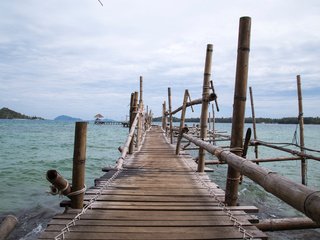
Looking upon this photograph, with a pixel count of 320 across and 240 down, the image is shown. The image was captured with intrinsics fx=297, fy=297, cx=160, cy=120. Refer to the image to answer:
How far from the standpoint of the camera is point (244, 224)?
321cm

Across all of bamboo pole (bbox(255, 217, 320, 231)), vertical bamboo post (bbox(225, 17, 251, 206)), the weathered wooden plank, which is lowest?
bamboo pole (bbox(255, 217, 320, 231))

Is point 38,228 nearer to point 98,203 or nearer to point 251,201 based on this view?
point 98,203

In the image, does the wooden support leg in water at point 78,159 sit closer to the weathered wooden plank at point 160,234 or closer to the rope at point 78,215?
the rope at point 78,215

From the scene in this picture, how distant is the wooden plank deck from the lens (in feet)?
9.68

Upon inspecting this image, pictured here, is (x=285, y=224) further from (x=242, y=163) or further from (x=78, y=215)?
(x=78, y=215)

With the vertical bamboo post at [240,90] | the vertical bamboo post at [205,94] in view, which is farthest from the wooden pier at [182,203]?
the vertical bamboo post at [205,94]

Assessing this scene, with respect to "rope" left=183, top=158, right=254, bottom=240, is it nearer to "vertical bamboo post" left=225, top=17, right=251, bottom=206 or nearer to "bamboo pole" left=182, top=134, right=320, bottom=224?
"vertical bamboo post" left=225, top=17, right=251, bottom=206

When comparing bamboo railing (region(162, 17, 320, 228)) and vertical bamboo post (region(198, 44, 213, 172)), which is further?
vertical bamboo post (region(198, 44, 213, 172))

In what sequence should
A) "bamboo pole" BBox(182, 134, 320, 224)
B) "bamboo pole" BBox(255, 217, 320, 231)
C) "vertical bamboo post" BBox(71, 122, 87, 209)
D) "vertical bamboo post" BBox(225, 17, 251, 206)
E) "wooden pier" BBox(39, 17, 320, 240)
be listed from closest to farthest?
"bamboo pole" BBox(182, 134, 320, 224) → "wooden pier" BBox(39, 17, 320, 240) → "vertical bamboo post" BBox(71, 122, 87, 209) → "vertical bamboo post" BBox(225, 17, 251, 206) → "bamboo pole" BBox(255, 217, 320, 231)

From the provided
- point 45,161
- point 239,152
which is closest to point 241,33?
point 239,152

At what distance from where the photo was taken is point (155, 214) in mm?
3545

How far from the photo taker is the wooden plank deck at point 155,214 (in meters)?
2.95

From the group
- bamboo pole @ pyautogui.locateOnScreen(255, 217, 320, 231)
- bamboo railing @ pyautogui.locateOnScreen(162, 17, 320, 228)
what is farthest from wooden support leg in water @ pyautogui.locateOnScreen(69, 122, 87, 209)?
bamboo pole @ pyautogui.locateOnScreen(255, 217, 320, 231)

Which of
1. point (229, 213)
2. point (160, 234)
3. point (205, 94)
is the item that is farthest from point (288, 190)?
point (205, 94)
